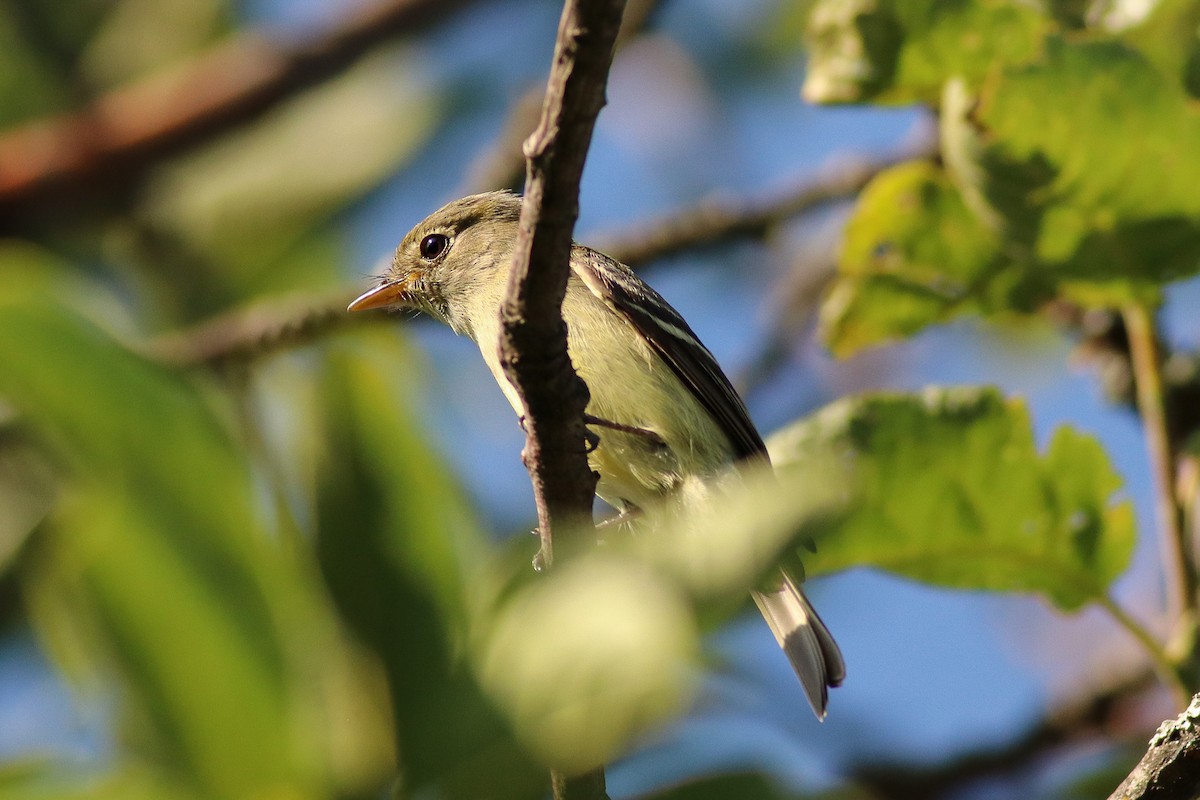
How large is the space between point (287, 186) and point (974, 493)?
3928 mm

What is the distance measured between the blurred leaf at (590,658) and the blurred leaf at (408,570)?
0.11ft

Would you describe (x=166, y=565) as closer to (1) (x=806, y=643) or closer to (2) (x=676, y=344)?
(1) (x=806, y=643)

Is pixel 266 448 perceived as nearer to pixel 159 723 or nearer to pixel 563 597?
pixel 159 723

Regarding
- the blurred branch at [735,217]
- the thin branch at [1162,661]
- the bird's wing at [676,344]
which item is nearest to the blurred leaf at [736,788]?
the thin branch at [1162,661]

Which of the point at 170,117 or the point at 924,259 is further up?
the point at 170,117

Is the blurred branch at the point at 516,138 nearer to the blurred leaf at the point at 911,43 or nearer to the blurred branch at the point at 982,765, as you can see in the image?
the blurred leaf at the point at 911,43

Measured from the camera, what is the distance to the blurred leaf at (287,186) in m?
5.60

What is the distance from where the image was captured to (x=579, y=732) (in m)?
1.18

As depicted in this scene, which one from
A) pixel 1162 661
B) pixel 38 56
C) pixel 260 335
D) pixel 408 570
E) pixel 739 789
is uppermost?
pixel 38 56

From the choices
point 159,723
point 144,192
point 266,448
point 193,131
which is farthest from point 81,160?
point 159,723

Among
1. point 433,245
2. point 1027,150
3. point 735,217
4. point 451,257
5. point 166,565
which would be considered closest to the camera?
point 166,565

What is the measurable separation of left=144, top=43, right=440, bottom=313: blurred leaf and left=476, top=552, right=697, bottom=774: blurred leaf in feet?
14.8

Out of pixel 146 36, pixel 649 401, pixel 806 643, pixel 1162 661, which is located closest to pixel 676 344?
pixel 649 401

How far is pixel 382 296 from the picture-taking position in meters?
4.73
